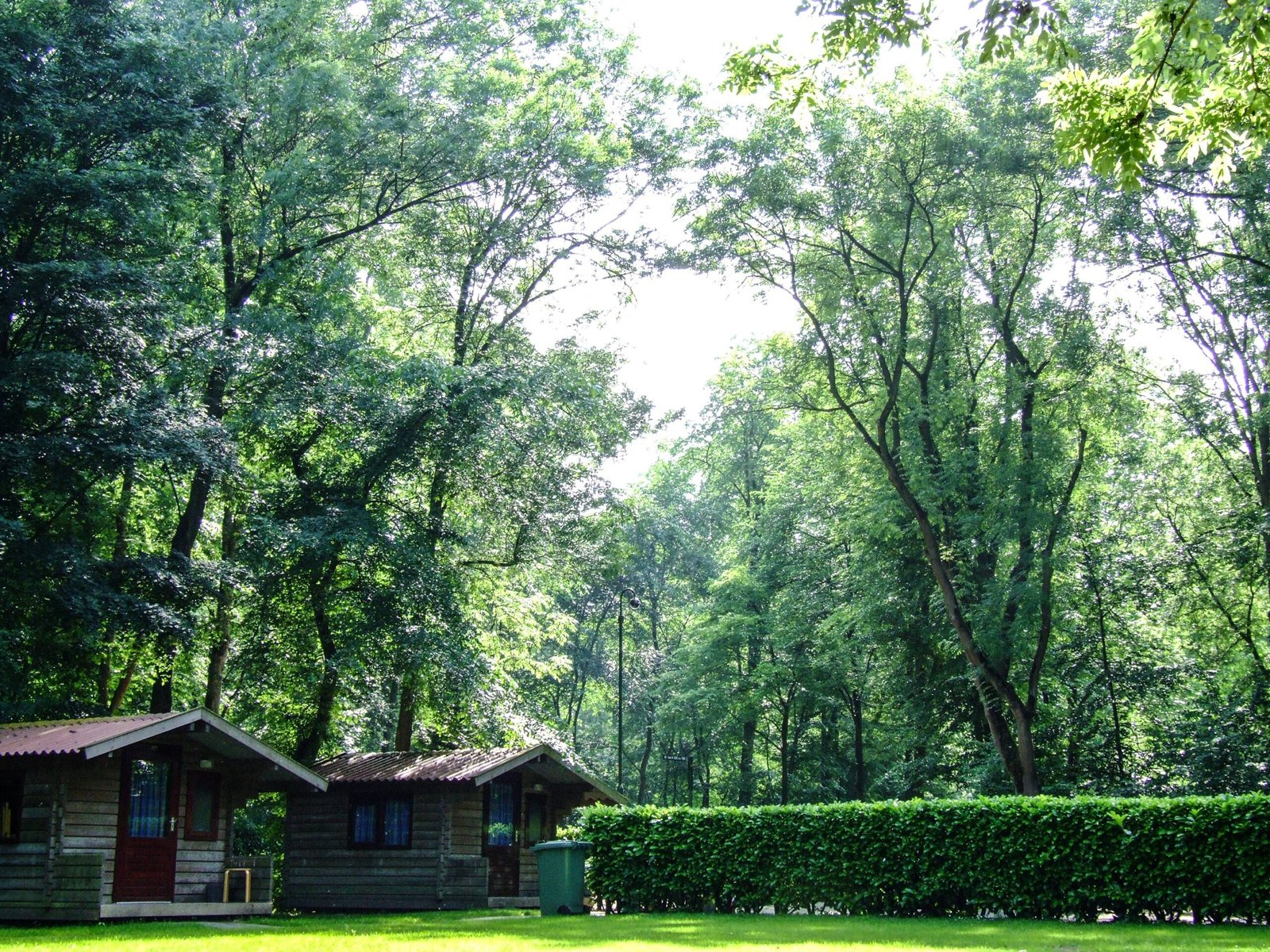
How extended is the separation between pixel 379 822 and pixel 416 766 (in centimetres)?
127

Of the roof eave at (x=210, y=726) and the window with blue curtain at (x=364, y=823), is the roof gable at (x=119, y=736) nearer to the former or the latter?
the roof eave at (x=210, y=726)

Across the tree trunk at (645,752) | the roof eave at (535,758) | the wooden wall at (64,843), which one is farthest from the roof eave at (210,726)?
the tree trunk at (645,752)

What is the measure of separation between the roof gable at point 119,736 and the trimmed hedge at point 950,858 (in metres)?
5.78

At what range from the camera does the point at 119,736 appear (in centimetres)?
1658

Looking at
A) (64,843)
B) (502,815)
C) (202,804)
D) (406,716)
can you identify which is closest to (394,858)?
(502,815)

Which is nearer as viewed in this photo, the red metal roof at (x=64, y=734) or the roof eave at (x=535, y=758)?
the red metal roof at (x=64, y=734)

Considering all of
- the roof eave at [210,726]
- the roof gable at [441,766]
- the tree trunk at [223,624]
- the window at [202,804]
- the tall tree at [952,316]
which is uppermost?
the tall tree at [952,316]

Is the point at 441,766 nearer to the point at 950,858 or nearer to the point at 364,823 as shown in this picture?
the point at 364,823

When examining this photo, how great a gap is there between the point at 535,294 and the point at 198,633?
39.2 feet

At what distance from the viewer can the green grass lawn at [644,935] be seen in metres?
12.3

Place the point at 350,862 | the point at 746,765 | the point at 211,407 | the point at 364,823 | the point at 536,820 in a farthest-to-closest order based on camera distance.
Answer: the point at 746,765 → the point at 536,820 → the point at 211,407 → the point at 364,823 → the point at 350,862

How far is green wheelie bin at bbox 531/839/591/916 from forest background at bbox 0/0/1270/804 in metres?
4.41

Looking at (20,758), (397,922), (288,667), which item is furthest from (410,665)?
(20,758)

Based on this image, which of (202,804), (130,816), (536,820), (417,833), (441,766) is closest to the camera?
(130,816)
